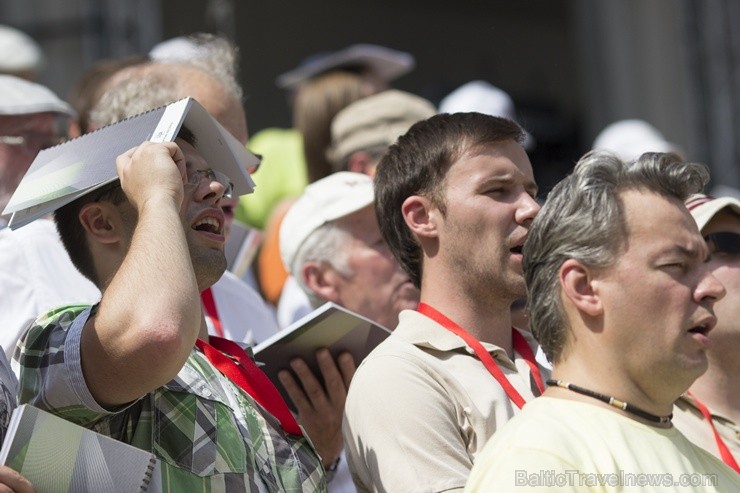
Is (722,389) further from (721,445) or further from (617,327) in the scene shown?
(617,327)

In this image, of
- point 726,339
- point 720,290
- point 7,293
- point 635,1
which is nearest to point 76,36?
point 635,1

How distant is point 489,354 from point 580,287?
1.83ft

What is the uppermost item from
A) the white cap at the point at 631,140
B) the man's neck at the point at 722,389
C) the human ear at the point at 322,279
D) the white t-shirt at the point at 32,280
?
the white t-shirt at the point at 32,280

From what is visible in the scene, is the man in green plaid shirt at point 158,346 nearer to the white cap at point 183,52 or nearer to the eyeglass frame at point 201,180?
the eyeglass frame at point 201,180

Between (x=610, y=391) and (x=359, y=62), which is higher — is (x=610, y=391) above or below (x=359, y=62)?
above

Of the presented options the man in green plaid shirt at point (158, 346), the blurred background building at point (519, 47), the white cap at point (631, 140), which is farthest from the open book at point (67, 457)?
the blurred background building at point (519, 47)

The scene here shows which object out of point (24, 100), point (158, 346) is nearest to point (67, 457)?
point (158, 346)

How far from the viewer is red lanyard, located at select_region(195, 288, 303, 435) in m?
3.30

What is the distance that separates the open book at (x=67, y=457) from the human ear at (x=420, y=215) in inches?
47.6

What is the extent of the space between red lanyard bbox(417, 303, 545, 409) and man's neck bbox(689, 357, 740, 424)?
63 centimetres

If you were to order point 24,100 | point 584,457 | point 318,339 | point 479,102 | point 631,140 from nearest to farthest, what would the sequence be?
point 584,457
point 318,339
point 24,100
point 479,102
point 631,140

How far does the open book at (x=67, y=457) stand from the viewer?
2.47 meters

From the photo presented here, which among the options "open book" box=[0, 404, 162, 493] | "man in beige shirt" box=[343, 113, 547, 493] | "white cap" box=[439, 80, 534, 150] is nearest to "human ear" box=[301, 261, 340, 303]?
"man in beige shirt" box=[343, 113, 547, 493]

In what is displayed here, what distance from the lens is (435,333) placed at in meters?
3.46
